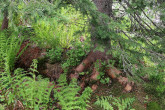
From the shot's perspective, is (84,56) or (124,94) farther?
(84,56)

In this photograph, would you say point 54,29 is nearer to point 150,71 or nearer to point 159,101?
point 150,71

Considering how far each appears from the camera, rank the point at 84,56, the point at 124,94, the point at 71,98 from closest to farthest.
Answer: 1. the point at 71,98
2. the point at 124,94
3. the point at 84,56

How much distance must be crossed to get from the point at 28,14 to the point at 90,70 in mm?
2366

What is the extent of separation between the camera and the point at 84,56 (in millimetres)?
3965

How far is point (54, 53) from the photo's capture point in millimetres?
4156

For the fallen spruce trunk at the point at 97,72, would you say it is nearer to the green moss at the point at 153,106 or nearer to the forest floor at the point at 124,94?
the forest floor at the point at 124,94

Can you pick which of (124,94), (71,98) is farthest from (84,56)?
(71,98)

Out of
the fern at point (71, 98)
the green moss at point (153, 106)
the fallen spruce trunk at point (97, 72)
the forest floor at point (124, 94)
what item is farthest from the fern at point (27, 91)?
the green moss at point (153, 106)

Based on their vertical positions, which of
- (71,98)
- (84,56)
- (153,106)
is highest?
(84,56)

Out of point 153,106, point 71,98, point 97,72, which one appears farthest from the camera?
point 97,72

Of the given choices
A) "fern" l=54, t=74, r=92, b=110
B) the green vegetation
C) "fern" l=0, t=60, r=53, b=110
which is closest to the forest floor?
the green vegetation

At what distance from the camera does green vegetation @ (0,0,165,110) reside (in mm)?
1974

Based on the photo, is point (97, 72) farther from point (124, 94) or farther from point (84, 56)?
point (124, 94)

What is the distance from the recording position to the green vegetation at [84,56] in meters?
1.97
